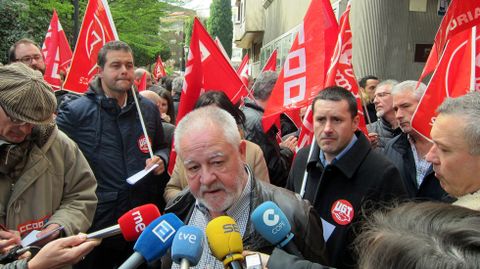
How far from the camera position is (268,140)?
15.4ft

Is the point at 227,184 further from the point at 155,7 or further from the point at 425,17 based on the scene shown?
the point at 155,7

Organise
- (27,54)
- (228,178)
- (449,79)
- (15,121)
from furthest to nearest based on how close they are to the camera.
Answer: (27,54), (449,79), (15,121), (228,178)

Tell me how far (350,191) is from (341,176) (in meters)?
0.13

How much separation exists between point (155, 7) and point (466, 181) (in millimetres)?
19919

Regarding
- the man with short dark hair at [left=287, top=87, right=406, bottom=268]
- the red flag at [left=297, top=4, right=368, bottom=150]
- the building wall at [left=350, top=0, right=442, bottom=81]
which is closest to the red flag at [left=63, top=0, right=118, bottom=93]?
the red flag at [left=297, top=4, right=368, bottom=150]

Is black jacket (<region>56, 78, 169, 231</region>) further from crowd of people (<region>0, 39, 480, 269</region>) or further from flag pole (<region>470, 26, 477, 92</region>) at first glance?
flag pole (<region>470, 26, 477, 92</region>)

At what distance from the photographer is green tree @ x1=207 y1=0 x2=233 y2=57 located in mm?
55000

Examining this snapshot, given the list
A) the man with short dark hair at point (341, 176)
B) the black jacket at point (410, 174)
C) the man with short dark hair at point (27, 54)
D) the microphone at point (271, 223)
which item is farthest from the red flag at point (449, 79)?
the man with short dark hair at point (27, 54)

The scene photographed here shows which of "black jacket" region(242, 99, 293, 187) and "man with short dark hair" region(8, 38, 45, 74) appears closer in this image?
"black jacket" region(242, 99, 293, 187)

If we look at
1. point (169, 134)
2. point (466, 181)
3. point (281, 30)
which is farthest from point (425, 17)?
point (281, 30)

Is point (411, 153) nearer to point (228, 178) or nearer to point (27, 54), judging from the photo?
point (228, 178)

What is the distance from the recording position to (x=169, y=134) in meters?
4.92

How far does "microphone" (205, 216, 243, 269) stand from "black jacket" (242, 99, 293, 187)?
2811mm

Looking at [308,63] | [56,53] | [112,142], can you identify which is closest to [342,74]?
[308,63]
